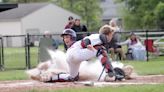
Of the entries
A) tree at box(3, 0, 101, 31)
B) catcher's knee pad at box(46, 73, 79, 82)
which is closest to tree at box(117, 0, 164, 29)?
tree at box(3, 0, 101, 31)

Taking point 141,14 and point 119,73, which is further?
point 141,14

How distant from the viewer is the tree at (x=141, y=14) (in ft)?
161

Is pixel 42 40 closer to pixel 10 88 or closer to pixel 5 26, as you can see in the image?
pixel 10 88

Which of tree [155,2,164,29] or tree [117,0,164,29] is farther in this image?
tree [117,0,164,29]

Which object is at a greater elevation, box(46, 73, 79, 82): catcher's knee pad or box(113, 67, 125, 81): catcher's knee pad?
box(113, 67, 125, 81): catcher's knee pad

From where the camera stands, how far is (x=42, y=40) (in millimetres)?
20328

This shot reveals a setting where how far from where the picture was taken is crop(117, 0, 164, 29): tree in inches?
1932

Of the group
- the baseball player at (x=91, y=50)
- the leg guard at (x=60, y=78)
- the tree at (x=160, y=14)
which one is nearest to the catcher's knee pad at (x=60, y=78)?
the leg guard at (x=60, y=78)

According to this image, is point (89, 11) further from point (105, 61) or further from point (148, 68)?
point (105, 61)

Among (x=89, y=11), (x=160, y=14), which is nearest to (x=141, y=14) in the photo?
(x=160, y=14)

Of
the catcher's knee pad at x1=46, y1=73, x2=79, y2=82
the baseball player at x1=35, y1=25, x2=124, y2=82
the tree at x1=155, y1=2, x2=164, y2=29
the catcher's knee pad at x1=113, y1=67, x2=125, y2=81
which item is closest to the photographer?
the baseball player at x1=35, y1=25, x2=124, y2=82

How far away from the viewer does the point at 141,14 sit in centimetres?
5041

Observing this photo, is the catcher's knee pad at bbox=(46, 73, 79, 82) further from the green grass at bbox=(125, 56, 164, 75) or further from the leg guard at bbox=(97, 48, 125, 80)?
the green grass at bbox=(125, 56, 164, 75)

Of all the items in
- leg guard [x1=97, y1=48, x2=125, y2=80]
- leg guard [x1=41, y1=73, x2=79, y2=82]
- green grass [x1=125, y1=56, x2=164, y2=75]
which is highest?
leg guard [x1=97, y1=48, x2=125, y2=80]
